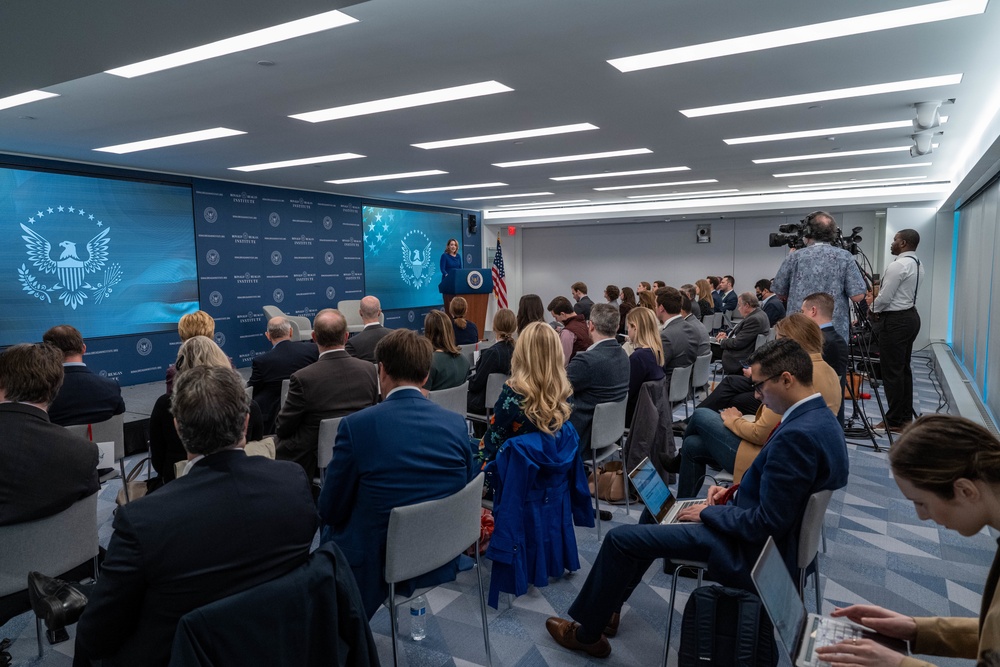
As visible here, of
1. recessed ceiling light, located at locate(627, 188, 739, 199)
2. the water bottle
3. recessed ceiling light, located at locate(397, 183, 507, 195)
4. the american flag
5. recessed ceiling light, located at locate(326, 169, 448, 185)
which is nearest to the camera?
the water bottle

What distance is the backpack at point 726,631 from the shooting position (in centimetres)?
203

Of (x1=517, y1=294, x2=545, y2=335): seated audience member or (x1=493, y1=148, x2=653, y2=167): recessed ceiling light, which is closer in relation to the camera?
(x1=517, y1=294, x2=545, y2=335): seated audience member

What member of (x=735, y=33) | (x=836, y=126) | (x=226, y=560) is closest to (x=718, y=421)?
(x=735, y=33)

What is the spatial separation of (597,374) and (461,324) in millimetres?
3128

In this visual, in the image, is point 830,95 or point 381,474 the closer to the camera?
point 381,474

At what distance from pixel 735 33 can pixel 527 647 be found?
356 centimetres

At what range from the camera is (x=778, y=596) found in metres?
1.61

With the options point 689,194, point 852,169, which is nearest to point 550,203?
point 689,194

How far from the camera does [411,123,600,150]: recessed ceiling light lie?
6.13m

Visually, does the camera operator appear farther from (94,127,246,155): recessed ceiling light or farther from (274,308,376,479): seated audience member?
(94,127,246,155): recessed ceiling light

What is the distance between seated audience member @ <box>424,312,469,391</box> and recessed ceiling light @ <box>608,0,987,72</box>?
2.16 m

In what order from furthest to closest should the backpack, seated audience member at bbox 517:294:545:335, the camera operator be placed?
seated audience member at bbox 517:294:545:335 → the camera operator → the backpack

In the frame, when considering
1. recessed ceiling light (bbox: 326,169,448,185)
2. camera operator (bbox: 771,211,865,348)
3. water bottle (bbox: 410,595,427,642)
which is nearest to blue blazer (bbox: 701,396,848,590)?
water bottle (bbox: 410,595,427,642)

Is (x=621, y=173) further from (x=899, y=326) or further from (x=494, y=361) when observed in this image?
(x=494, y=361)
